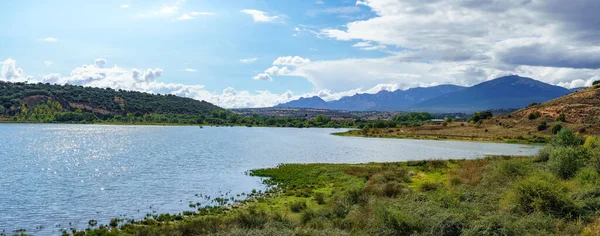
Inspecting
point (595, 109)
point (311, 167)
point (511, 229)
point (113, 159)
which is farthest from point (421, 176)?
point (595, 109)

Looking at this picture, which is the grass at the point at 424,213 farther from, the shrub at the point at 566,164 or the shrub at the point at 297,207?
the shrub at the point at 566,164

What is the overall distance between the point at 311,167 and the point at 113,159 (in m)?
32.1

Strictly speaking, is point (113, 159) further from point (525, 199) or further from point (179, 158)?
point (525, 199)

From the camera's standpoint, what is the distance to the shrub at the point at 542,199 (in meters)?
22.0

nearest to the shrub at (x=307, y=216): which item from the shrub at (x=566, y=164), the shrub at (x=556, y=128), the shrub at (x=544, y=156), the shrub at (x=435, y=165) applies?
the shrub at (x=566, y=164)

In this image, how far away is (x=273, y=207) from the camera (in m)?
32.2

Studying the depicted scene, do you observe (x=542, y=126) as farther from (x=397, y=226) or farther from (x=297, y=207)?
(x=397, y=226)

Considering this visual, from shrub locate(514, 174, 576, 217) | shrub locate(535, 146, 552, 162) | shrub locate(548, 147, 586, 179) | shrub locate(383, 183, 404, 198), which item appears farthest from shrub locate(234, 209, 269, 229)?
shrub locate(535, 146, 552, 162)

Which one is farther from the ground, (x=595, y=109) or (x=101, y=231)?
(x=595, y=109)

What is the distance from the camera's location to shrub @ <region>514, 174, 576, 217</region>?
22016 millimetres

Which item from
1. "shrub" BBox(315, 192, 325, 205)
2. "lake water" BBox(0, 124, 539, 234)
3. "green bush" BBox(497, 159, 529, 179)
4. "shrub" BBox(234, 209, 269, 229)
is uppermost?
"green bush" BBox(497, 159, 529, 179)

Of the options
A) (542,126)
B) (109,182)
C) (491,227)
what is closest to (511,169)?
(491,227)

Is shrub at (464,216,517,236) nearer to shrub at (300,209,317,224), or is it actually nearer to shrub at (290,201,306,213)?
shrub at (300,209,317,224)

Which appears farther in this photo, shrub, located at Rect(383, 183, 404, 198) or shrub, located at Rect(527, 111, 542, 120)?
shrub, located at Rect(527, 111, 542, 120)
